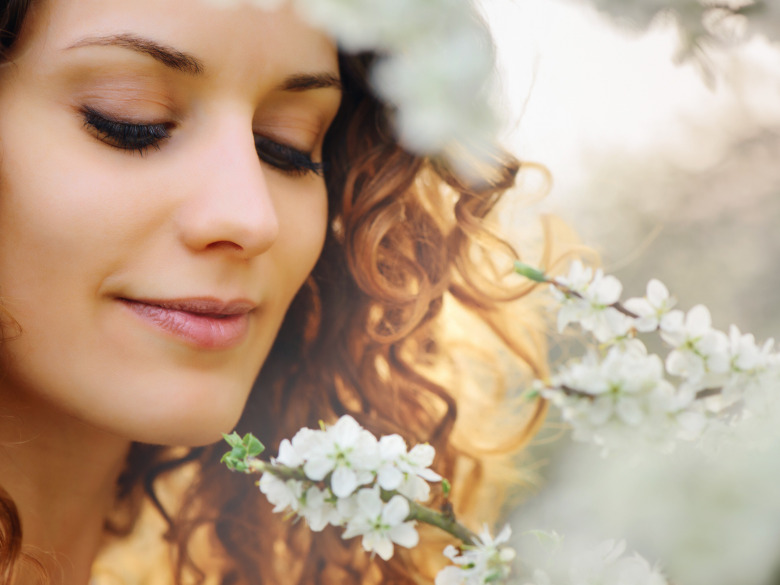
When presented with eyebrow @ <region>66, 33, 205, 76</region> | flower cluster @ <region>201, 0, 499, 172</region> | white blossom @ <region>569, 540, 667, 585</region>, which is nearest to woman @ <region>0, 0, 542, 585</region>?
eyebrow @ <region>66, 33, 205, 76</region>

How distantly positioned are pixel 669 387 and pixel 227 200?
50cm

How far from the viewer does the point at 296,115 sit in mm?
886

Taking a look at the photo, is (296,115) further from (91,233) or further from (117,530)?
(117,530)

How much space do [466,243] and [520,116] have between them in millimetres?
262

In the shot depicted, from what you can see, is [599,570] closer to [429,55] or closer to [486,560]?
[486,560]

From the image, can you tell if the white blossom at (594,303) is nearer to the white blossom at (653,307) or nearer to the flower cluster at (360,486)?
the white blossom at (653,307)

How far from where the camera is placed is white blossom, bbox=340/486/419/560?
0.46 metres

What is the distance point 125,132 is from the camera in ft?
2.42

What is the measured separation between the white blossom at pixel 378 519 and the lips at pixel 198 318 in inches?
14.4

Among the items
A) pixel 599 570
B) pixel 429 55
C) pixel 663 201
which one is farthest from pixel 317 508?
pixel 663 201

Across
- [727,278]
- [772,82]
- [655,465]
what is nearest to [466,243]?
[727,278]

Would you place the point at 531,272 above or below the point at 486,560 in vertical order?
above

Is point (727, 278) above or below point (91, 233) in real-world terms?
above

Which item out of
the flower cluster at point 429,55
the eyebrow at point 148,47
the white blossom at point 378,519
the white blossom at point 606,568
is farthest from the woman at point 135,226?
the white blossom at point 606,568
